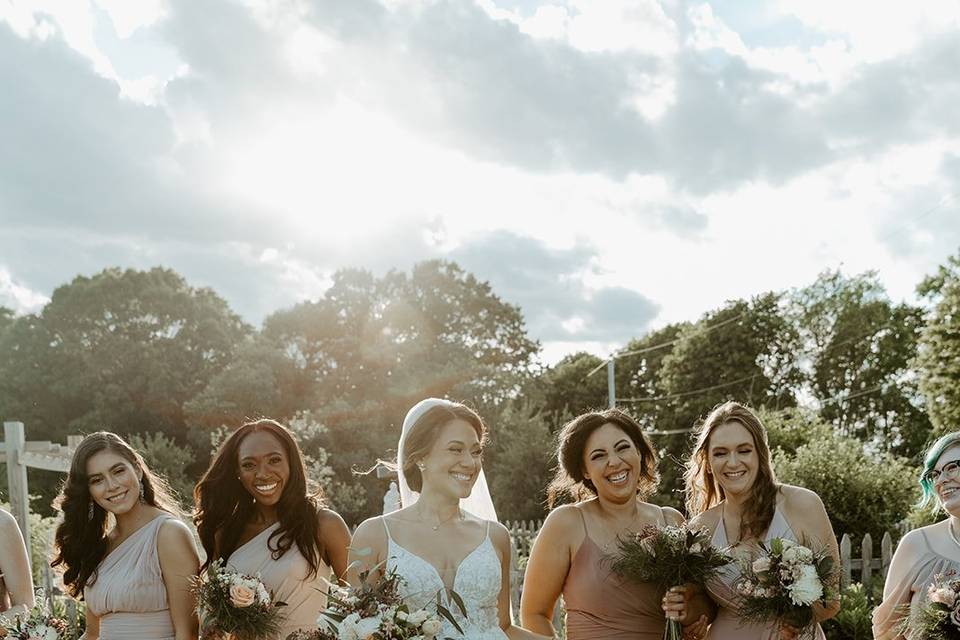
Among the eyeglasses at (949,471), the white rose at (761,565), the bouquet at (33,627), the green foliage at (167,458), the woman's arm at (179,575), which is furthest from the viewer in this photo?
the green foliage at (167,458)

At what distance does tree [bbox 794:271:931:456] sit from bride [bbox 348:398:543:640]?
28766 millimetres

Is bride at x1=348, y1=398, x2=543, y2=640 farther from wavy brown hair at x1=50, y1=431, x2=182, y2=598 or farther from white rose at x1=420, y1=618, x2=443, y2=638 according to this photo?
wavy brown hair at x1=50, y1=431, x2=182, y2=598

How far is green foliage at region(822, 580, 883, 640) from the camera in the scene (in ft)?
29.8

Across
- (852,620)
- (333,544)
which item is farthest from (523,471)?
(333,544)

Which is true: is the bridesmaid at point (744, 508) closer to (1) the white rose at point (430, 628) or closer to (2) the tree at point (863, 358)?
(1) the white rose at point (430, 628)

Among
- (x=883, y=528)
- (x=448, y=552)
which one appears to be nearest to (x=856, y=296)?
(x=883, y=528)

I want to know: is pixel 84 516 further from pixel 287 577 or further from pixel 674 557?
pixel 674 557

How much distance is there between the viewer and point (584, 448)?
507cm

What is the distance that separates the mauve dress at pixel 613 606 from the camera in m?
4.84

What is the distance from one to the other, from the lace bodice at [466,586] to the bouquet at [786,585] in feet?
3.92

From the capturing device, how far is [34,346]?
113ft

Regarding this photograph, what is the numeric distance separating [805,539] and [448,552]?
1.81m

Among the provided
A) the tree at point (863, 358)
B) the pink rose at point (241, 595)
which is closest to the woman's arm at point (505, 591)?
the pink rose at point (241, 595)

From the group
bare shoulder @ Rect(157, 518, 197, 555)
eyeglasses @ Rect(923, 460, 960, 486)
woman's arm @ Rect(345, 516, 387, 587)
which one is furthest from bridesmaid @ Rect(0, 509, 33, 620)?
eyeglasses @ Rect(923, 460, 960, 486)
